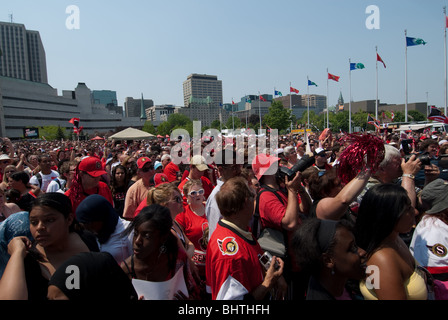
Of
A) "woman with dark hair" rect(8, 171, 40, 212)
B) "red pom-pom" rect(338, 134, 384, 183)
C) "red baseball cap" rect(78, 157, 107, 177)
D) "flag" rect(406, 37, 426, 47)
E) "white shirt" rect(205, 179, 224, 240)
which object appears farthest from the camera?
"flag" rect(406, 37, 426, 47)

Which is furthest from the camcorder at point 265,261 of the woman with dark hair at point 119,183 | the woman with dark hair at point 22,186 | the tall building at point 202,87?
the tall building at point 202,87

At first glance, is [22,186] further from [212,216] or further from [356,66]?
[356,66]

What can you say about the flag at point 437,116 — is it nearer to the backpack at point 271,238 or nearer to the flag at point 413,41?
the flag at point 413,41

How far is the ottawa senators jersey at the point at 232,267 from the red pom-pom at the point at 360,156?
53.3 inches

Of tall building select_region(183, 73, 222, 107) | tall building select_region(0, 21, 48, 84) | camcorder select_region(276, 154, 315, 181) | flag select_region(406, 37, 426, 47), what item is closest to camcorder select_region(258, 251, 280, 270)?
camcorder select_region(276, 154, 315, 181)

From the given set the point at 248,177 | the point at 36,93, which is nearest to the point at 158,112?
the point at 36,93

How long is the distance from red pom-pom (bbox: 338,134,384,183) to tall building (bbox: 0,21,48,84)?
448 feet

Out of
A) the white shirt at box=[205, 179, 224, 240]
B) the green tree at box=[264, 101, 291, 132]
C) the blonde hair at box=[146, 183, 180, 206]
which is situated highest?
the green tree at box=[264, 101, 291, 132]

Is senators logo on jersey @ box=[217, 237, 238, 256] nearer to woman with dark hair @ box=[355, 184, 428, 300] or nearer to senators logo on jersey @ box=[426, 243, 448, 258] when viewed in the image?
woman with dark hair @ box=[355, 184, 428, 300]

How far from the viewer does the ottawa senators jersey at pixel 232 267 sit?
2002mm

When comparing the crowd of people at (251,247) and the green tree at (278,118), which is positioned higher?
the green tree at (278,118)

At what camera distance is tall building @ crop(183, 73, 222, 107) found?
18288 centimetres

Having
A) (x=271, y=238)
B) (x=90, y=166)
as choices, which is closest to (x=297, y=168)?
(x=271, y=238)

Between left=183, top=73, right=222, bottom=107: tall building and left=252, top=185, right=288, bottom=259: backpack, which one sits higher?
left=183, top=73, right=222, bottom=107: tall building
